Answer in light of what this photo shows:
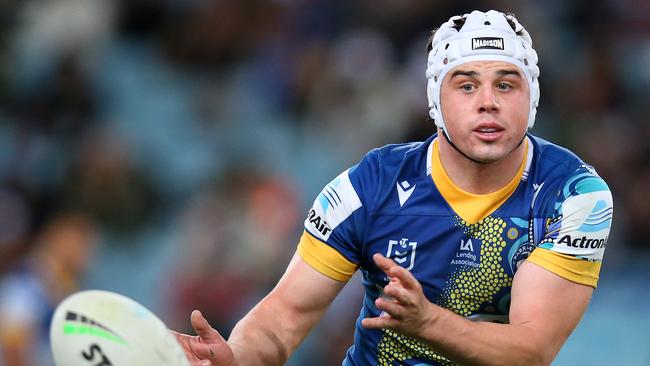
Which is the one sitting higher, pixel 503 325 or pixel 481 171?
pixel 481 171

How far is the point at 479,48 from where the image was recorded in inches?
216

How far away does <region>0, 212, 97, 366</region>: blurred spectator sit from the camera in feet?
32.2

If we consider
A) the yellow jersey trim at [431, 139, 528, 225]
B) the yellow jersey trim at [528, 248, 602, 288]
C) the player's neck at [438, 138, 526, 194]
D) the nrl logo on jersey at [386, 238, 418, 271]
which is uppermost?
the player's neck at [438, 138, 526, 194]

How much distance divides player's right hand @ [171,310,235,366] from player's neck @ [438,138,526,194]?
1.26 meters

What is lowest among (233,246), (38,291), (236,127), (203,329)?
(38,291)

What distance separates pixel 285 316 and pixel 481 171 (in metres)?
1.07

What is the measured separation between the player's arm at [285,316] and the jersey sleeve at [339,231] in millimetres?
57

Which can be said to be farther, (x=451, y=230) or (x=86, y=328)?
(x=451, y=230)

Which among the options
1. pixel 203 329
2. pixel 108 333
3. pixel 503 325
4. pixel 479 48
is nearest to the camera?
pixel 108 333

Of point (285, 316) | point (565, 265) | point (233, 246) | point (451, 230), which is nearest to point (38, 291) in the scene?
point (233, 246)

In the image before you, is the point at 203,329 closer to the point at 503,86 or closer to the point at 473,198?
the point at 473,198

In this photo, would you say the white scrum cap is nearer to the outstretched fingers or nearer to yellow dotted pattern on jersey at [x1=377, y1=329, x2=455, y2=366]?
yellow dotted pattern on jersey at [x1=377, y1=329, x2=455, y2=366]

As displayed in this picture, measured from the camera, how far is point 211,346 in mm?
5312

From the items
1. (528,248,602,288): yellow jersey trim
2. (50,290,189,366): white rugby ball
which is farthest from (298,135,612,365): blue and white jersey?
(50,290,189,366): white rugby ball
